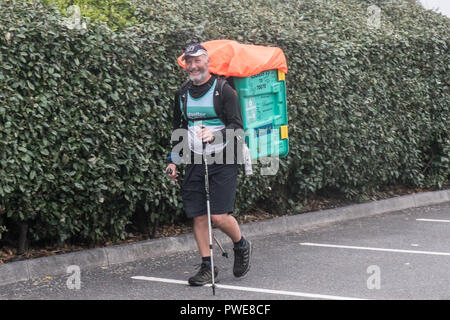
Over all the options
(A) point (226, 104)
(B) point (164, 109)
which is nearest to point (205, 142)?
Answer: (A) point (226, 104)

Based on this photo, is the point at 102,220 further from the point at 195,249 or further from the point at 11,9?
the point at 11,9

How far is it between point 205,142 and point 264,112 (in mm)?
1493

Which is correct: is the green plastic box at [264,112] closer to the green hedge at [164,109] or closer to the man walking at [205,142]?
the man walking at [205,142]

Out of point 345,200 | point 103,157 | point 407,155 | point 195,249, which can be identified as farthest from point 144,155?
point 407,155

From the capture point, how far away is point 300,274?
7258 millimetres

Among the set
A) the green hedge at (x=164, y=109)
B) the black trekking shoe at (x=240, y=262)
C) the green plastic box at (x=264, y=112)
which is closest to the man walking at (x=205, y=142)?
the black trekking shoe at (x=240, y=262)

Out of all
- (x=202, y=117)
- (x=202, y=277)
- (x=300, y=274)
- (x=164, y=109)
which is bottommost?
(x=300, y=274)

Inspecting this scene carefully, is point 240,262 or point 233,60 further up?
point 233,60

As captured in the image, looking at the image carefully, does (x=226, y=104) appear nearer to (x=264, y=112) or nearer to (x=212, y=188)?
(x=212, y=188)

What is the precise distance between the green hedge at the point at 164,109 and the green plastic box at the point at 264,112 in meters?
1.12

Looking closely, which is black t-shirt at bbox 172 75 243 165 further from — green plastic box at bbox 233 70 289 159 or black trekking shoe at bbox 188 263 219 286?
black trekking shoe at bbox 188 263 219 286

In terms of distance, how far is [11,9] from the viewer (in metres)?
7.32

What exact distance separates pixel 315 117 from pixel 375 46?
5.96ft

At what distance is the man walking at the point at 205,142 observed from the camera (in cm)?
668
